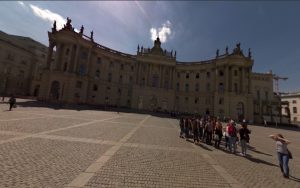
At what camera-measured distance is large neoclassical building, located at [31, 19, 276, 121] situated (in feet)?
165

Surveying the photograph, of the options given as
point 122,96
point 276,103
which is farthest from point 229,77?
point 122,96

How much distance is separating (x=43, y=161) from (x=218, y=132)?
407 inches

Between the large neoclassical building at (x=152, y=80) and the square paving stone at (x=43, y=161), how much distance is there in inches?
1675

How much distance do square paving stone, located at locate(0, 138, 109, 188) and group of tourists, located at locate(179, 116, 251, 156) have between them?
7317 millimetres

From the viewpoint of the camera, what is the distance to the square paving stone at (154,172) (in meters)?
5.41

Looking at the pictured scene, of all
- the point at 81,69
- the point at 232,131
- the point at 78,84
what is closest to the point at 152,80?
the point at 81,69

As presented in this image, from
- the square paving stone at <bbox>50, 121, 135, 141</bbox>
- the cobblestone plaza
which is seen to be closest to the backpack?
the cobblestone plaza

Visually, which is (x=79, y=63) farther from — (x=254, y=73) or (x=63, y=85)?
(x=254, y=73)

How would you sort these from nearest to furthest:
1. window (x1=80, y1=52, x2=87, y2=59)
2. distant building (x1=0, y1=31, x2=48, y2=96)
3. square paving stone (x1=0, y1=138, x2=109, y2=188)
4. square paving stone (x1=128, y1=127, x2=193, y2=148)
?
square paving stone (x1=0, y1=138, x2=109, y2=188) < square paving stone (x1=128, y1=127, x2=193, y2=148) < distant building (x1=0, y1=31, x2=48, y2=96) < window (x1=80, y1=52, x2=87, y2=59)

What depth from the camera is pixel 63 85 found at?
4753 centimetres

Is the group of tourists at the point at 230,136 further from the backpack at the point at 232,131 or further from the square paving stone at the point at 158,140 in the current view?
the square paving stone at the point at 158,140

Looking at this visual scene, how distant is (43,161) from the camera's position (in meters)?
6.38

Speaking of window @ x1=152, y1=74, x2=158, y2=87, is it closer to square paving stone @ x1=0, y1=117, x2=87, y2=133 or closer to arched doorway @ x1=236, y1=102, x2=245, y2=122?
arched doorway @ x1=236, y1=102, x2=245, y2=122

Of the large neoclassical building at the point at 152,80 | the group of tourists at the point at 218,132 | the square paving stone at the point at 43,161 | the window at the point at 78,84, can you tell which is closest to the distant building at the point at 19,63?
the large neoclassical building at the point at 152,80
